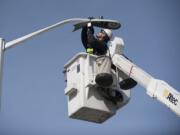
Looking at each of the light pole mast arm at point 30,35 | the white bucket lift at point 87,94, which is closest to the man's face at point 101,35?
the white bucket lift at point 87,94

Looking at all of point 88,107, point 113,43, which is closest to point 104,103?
point 88,107

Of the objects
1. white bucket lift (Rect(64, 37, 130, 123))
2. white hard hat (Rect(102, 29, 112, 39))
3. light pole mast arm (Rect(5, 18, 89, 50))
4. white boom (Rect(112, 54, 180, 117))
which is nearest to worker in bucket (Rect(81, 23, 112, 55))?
white hard hat (Rect(102, 29, 112, 39))

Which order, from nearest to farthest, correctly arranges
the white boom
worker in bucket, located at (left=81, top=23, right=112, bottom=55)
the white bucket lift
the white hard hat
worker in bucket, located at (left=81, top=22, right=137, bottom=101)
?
the white boom → worker in bucket, located at (left=81, top=22, right=137, bottom=101) → the white bucket lift → worker in bucket, located at (left=81, top=23, right=112, bottom=55) → the white hard hat

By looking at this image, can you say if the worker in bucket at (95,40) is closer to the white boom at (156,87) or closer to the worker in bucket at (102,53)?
the worker in bucket at (102,53)

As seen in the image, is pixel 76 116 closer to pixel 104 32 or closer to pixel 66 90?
pixel 66 90

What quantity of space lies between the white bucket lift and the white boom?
880 mm

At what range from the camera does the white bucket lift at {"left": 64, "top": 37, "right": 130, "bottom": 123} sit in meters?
12.2

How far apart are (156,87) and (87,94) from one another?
230cm

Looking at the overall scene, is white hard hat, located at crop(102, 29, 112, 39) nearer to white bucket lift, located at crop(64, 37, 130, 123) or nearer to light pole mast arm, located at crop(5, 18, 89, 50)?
white bucket lift, located at crop(64, 37, 130, 123)

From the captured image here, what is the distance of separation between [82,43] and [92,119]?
1713mm

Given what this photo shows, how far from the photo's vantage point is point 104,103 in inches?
488

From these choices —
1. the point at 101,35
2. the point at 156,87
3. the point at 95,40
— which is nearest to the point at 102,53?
the point at 95,40

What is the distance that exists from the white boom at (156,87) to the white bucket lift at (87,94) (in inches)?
34.6

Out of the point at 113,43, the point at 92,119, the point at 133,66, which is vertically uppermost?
the point at 113,43
